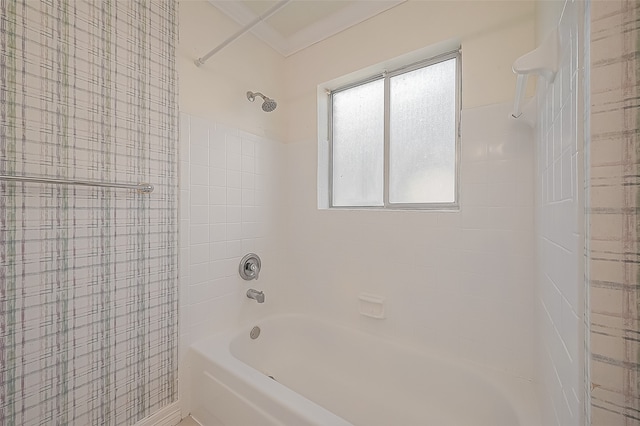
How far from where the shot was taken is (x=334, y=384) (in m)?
1.60

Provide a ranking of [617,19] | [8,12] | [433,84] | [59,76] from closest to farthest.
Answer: [617,19] → [8,12] → [59,76] → [433,84]

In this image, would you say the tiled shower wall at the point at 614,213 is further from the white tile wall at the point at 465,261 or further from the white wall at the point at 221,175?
the white wall at the point at 221,175

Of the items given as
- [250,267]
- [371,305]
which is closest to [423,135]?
[371,305]

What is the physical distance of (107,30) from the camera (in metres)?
1.17

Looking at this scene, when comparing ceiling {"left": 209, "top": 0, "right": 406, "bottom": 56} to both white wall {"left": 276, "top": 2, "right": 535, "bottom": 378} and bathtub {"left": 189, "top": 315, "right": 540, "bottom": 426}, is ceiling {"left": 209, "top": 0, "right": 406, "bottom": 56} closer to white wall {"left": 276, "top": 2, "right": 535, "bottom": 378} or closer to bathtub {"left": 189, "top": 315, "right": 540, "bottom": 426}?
white wall {"left": 276, "top": 2, "right": 535, "bottom": 378}

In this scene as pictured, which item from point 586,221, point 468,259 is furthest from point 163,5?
point 468,259

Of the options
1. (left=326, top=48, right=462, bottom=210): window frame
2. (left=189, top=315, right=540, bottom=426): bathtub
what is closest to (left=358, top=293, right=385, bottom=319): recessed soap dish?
(left=189, top=315, right=540, bottom=426): bathtub

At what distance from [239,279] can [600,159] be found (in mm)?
1710

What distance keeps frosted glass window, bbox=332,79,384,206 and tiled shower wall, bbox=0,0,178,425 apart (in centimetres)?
111

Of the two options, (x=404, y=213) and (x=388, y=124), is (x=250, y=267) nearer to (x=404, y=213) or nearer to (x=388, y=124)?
(x=404, y=213)

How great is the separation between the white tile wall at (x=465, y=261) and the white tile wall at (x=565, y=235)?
15.5 inches

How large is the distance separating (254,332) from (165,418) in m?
0.59

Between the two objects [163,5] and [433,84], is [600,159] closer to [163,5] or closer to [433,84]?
[433,84]

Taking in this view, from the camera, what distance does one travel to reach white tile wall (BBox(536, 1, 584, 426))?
0.48 metres
